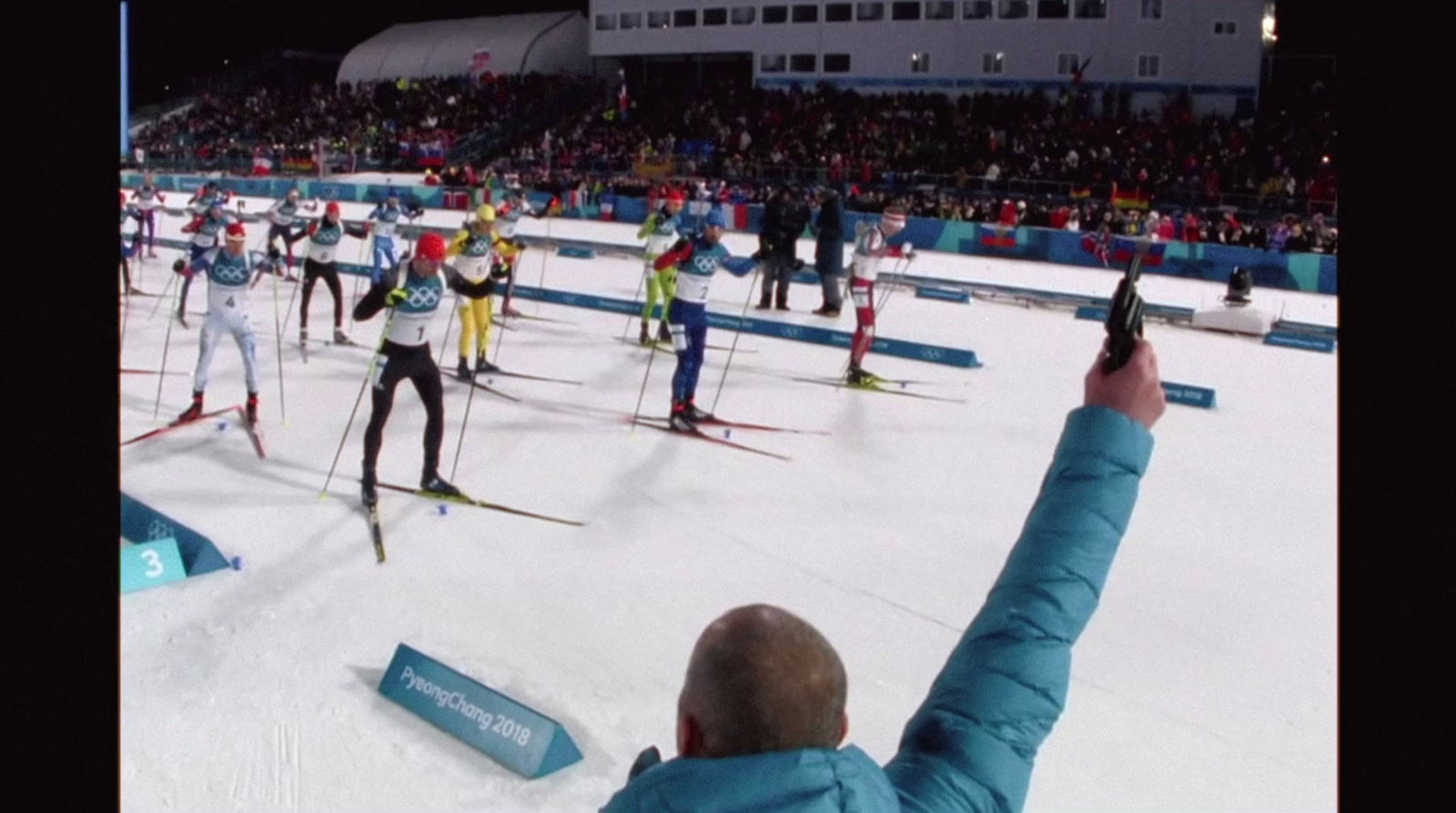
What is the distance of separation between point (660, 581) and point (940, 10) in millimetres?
34576

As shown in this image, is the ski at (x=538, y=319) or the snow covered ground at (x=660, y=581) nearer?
the snow covered ground at (x=660, y=581)

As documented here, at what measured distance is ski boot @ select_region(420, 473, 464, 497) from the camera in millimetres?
8047

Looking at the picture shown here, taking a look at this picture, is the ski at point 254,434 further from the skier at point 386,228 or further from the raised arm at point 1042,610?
the raised arm at point 1042,610

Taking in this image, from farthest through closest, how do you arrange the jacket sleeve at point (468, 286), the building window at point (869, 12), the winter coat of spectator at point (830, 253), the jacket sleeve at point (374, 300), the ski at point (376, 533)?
the building window at point (869, 12), the winter coat of spectator at point (830, 253), the jacket sleeve at point (468, 286), the jacket sleeve at point (374, 300), the ski at point (376, 533)

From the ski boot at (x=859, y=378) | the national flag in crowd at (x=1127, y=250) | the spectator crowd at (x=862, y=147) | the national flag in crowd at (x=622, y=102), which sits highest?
the national flag in crowd at (x=622, y=102)

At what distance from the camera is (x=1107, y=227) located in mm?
23109

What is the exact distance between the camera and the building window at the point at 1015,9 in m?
35.9

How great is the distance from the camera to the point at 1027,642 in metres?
1.70

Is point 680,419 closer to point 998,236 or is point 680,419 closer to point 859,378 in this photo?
point 859,378

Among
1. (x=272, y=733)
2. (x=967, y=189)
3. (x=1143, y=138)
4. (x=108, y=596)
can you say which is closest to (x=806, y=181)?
(x=967, y=189)

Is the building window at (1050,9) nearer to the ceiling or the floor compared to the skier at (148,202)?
nearer to the ceiling

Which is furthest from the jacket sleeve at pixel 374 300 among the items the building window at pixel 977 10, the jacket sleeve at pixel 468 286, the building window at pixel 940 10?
the building window at pixel 940 10

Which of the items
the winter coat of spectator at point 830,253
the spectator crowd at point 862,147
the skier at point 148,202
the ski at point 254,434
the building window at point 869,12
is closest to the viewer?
the ski at point 254,434

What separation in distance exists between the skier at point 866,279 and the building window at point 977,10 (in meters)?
27.3
